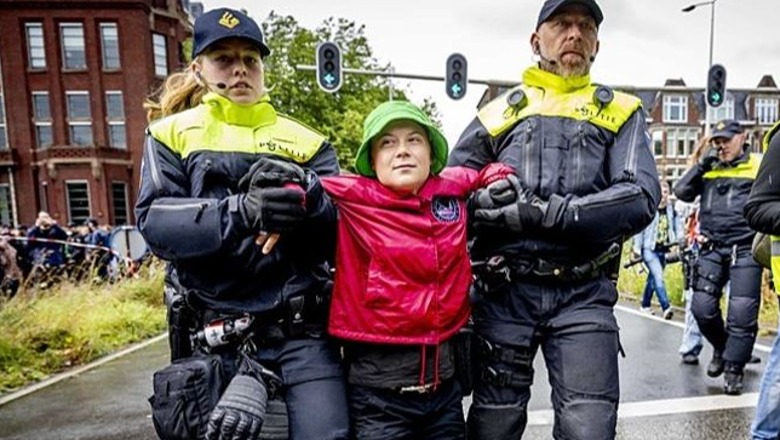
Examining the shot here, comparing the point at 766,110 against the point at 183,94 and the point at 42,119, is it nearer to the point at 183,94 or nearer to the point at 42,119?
the point at 42,119

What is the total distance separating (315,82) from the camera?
2494 cm

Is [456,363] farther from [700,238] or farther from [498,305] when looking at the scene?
[700,238]

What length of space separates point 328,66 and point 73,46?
22.9 metres

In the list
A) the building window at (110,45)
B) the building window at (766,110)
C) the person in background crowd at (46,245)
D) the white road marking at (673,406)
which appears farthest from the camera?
the building window at (766,110)

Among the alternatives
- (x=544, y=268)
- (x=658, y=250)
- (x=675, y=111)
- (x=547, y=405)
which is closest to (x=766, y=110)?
(x=675, y=111)

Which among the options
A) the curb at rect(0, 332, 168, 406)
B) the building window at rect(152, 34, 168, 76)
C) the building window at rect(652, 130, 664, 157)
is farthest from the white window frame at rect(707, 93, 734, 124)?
the curb at rect(0, 332, 168, 406)

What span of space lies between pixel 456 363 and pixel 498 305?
30cm

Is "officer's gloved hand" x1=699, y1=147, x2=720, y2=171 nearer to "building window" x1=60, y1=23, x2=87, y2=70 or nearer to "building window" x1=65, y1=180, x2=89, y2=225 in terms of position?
"building window" x1=65, y1=180, x2=89, y2=225

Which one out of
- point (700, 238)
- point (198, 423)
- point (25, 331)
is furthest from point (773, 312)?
point (25, 331)

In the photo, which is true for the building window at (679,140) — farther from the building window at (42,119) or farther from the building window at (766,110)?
the building window at (42,119)

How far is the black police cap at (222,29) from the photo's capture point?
7.07ft

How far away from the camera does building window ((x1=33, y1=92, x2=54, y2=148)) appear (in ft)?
94.4

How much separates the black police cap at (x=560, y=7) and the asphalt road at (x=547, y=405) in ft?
8.59

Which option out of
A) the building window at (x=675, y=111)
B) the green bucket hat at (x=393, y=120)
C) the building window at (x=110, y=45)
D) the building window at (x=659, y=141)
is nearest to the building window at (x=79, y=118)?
the building window at (x=110, y=45)
